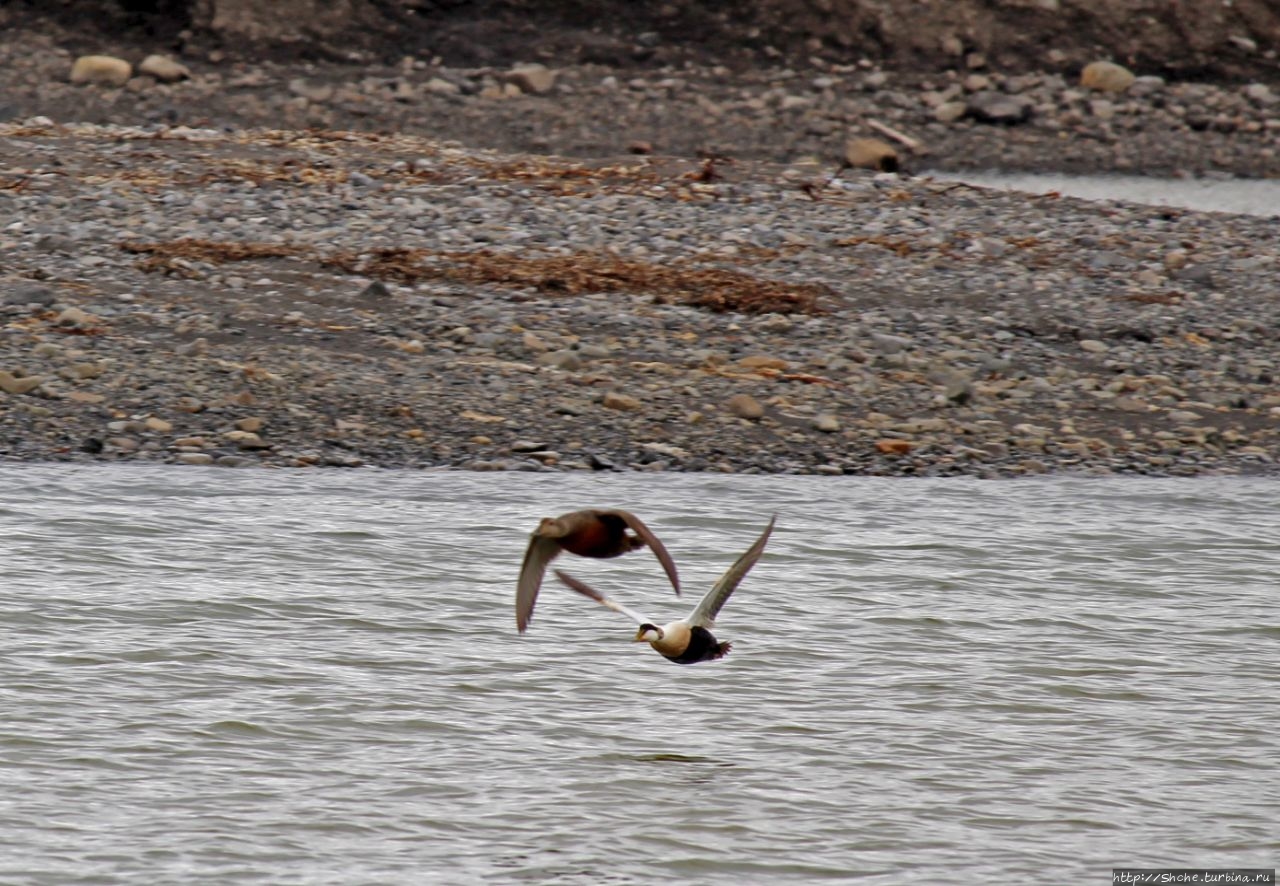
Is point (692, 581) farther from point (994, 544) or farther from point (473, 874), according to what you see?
point (473, 874)

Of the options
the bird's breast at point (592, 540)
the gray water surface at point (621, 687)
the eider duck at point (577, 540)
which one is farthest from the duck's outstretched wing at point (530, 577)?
Answer: the gray water surface at point (621, 687)

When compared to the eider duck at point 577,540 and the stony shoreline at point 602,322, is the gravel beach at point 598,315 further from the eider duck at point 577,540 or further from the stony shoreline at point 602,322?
the eider duck at point 577,540

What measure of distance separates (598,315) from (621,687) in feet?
20.0

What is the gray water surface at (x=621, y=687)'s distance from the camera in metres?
6.04

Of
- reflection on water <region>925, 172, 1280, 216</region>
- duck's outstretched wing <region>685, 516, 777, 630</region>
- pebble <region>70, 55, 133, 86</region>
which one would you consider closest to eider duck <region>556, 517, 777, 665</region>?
duck's outstretched wing <region>685, 516, 777, 630</region>

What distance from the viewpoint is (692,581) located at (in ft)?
30.1

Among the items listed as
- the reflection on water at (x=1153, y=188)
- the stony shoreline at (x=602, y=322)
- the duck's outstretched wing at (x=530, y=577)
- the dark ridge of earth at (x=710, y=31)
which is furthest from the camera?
the dark ridge of earth at (x=710, y=31)

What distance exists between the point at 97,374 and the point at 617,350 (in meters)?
3.35

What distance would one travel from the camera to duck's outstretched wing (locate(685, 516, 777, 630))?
6.07 m

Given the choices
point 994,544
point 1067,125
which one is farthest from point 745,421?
point 1067,125

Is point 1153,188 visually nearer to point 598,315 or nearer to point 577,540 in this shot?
point 598,315

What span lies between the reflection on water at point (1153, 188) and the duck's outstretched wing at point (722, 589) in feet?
60.3

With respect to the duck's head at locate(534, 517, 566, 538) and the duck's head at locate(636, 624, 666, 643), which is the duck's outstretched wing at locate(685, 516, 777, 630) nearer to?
the duck's head at locate(636, 624, 666, 643)

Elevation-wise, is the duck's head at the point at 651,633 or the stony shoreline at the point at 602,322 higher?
the duck's head at the point at 651,633
